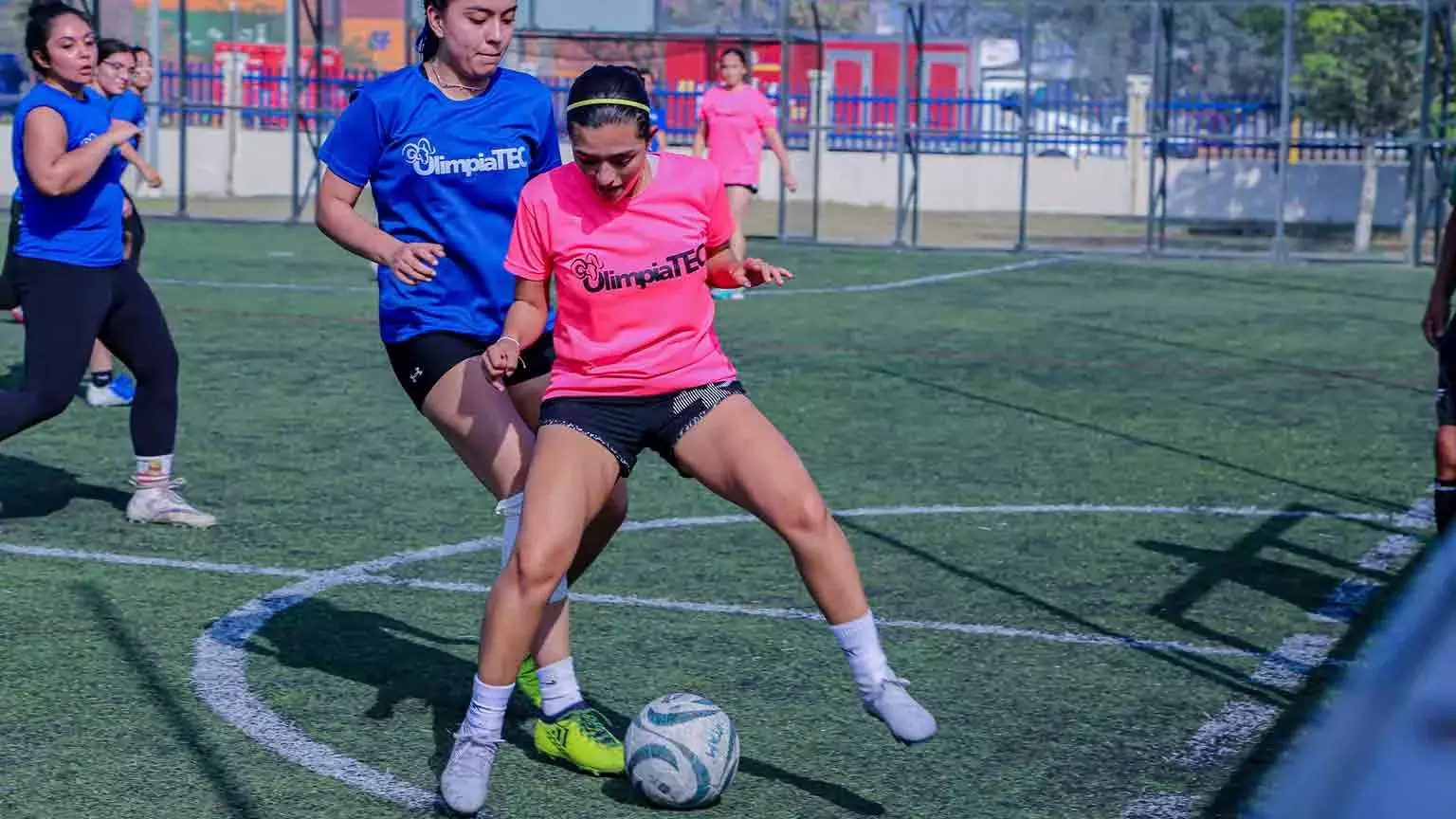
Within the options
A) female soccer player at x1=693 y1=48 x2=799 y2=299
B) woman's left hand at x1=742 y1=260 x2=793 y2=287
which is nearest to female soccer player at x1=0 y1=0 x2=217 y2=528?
woman's left hand at x1=742 y1=260 x2=793 y2=287

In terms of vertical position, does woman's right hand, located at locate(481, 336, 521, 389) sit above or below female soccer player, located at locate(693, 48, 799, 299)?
below

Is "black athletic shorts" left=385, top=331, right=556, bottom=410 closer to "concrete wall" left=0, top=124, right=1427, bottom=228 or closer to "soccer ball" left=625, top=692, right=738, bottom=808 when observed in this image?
"soccer ball" left=625, top=692, right=738, bottom=808

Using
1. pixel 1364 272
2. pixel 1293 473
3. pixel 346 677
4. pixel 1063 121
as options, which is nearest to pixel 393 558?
pixel 346 677

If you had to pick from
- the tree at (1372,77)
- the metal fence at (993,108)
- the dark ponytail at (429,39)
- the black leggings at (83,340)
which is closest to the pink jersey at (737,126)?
the metal fence at (993,108)

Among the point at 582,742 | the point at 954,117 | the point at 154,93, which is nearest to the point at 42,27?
the point at 582,742

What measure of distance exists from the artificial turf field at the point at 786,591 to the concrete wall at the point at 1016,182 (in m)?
21.8

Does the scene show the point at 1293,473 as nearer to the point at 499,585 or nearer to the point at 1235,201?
the point at 499,585

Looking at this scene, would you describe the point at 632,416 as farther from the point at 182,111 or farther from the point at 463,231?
the point at 182,111

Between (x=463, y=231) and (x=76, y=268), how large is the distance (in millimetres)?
3174

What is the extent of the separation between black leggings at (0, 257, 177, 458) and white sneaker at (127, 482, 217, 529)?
16cm

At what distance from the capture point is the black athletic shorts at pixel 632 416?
4828 mm

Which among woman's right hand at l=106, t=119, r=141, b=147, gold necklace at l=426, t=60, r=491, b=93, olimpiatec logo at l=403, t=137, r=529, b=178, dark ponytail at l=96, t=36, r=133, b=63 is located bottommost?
olimpiatec logo at l=403, t=137, r=529, b=178

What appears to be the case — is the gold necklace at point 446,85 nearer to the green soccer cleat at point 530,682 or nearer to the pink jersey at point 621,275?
the pink jersey at point 621,275

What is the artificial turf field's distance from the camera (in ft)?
16.7
